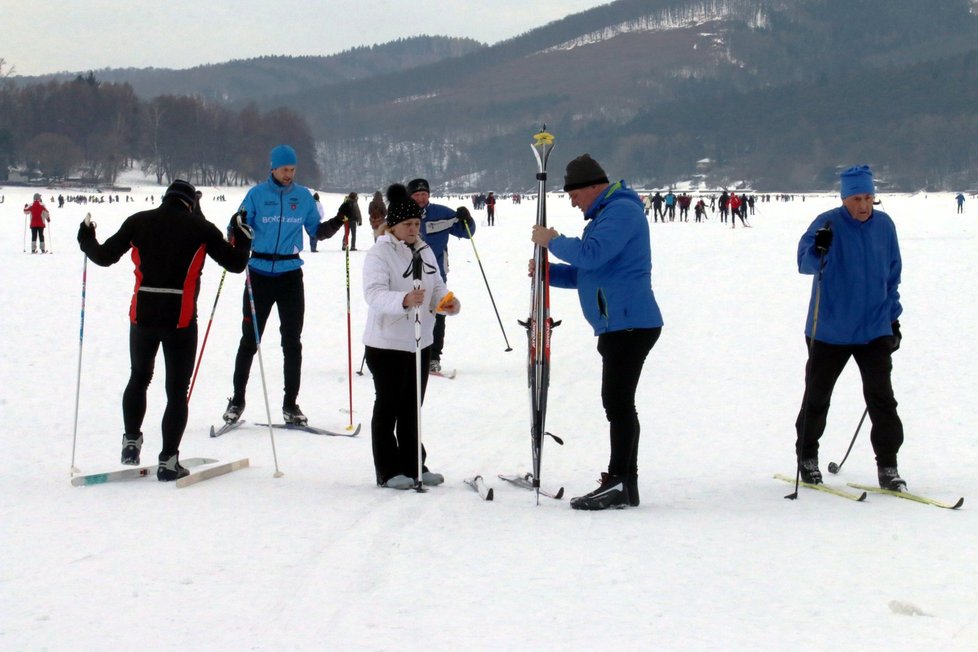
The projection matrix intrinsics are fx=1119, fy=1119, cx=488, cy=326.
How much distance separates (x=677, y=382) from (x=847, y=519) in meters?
4.46

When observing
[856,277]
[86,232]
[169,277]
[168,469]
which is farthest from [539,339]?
[86,232]

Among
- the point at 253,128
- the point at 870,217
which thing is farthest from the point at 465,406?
the point at 253,128

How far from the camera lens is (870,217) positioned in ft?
17.8

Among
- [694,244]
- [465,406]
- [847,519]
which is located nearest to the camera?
[847,519]

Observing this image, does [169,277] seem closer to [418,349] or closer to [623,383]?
[418,349]

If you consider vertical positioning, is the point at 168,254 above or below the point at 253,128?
below

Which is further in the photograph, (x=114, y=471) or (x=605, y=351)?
(x=114, y=471)

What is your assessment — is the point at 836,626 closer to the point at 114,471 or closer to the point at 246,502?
the point at 246,502

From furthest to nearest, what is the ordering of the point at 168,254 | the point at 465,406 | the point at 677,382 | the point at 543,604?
1. the point at 677,382
2. the point at 465,406
3. the point at 168,254
4. the point at 543,604

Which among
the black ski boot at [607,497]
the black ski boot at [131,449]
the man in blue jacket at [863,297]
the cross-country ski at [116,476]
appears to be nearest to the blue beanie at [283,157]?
the black ski boot at [131,449]

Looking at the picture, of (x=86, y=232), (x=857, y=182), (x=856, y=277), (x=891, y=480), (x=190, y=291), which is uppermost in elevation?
(x=857, y=182)

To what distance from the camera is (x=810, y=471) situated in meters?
5.70

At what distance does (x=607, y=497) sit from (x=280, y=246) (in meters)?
2.93

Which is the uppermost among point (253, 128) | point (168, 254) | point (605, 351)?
point (253, 128)
